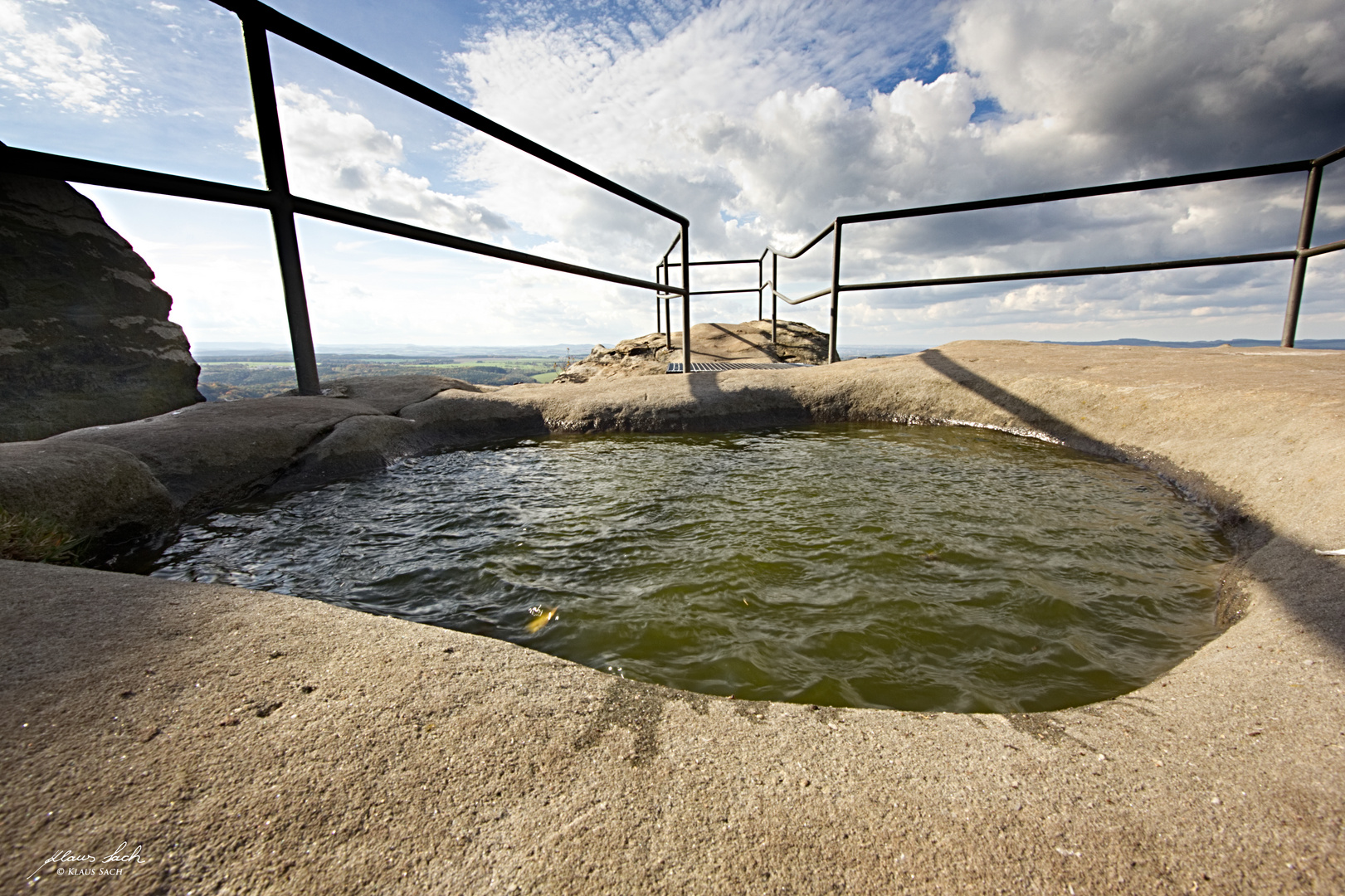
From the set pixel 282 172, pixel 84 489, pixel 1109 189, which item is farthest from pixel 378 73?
pixel 1109 189

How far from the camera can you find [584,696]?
1.21 metres

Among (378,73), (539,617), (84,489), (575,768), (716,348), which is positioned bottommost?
(539,617)

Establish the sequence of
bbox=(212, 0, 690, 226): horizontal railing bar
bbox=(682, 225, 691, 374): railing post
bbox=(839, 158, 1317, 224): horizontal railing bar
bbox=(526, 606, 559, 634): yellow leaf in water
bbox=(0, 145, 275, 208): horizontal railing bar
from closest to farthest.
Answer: bbox=(526, 606, 559, 634): yellow leaf in water < bbox=(0, 145, 275, 208): horizontal railing bar < bbox=(212, 0, 690, 226): horizontal railing bar < bbox=(839, 158, 1317, 224): horizontal railing bar < bbox=(682, 225, 691, 374): railing post

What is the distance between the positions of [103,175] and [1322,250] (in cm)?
815

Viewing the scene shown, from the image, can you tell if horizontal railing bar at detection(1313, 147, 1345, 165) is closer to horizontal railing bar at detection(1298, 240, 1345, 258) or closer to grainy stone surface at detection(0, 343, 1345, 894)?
horizontal railing bar at detection(1298, 240, 1345, 258)

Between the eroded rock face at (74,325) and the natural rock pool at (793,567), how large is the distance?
75.4 inches

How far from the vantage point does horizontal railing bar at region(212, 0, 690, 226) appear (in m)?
3.31

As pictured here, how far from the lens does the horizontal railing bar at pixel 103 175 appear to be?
110 inches

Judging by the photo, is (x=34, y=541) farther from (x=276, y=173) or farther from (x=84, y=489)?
(x=276, y=173)

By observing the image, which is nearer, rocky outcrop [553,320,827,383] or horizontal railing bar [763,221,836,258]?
horizontal railing bar [763,221,836,258]

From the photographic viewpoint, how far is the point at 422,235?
4016 mm

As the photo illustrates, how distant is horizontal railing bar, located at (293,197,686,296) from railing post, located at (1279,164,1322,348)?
19.1 feet

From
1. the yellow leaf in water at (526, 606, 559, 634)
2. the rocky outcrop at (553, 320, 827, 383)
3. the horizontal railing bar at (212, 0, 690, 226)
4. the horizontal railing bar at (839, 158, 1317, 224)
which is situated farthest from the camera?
the rocky outcrop at (553, 320, 827, 383)

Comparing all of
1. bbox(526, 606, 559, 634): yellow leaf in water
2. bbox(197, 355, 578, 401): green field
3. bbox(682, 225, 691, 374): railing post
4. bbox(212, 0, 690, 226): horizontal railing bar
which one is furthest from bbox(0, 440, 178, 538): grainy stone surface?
bbox(682, 225, 691, 374): railing post
